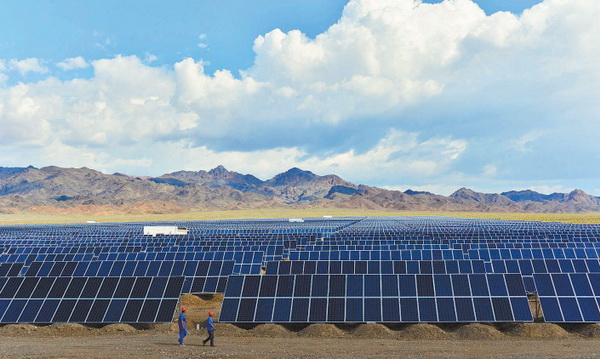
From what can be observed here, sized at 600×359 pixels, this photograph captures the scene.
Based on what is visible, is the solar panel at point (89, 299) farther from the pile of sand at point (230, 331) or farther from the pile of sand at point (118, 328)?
the pile of sand at point (230, 331)

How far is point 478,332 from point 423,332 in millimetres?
1887

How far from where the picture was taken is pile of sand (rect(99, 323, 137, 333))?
19.0m

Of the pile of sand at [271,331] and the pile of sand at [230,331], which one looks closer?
the pile of sand at [271,331]

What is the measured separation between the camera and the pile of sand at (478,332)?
17469 mm

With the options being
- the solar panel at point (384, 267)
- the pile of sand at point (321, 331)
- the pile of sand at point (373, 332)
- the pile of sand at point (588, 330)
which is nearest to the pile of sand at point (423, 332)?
the pile of sand at point (373, 332)

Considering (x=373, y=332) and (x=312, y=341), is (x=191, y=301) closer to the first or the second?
(x=312, y=341)

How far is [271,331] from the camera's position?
18.4 metres

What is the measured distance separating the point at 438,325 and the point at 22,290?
1661 cm

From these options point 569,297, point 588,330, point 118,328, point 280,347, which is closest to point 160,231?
point 118,328

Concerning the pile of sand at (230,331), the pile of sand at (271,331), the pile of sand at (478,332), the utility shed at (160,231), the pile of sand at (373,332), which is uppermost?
the utility shed at (160,231)

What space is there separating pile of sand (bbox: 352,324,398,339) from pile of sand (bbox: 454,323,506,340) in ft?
7.56

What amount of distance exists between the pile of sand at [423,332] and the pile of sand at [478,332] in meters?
0.58

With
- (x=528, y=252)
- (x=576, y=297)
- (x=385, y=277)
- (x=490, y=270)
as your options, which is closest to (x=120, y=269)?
(x=385, y=277)

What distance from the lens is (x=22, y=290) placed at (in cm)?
2070
